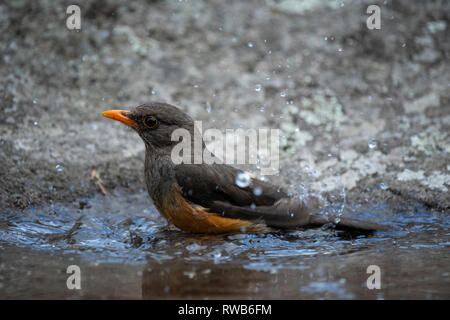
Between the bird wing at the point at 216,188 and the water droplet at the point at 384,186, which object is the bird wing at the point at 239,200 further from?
the water droplet at the point at 384,186

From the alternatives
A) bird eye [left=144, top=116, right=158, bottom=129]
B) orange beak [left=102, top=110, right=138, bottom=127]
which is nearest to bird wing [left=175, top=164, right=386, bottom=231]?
bird eye [left=144, top=116, right=158, bottom=129]

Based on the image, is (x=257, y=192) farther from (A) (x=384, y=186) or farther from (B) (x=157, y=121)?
(A) (x=384, y=186)

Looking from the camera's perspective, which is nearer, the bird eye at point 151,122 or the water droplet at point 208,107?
the bird eye at point 151,122

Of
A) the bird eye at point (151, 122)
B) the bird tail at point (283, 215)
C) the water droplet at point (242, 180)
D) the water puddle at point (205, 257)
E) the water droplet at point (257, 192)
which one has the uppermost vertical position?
the bird eye at point (151, 122)

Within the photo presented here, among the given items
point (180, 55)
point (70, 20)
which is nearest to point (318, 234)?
point (180, 55)

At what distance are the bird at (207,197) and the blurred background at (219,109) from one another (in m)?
0.28

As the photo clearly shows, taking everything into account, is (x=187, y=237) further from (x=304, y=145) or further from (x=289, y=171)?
(x=304, y=145)

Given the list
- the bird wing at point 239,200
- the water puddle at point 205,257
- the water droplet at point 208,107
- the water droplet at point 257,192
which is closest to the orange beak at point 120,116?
the bird wing at point 239,200

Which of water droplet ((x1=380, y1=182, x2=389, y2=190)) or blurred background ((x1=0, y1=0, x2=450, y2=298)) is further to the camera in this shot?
water droplet ((x1=380, y1=182, x2=389, y2=190))

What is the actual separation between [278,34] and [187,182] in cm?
424

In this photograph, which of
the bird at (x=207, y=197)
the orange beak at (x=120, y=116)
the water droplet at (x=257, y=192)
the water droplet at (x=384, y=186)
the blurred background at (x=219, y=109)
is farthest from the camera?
the water droplet at (x=384, y=186)

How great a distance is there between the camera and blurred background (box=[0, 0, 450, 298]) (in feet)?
14.4

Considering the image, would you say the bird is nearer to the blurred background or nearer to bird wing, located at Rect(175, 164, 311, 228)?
bird wing, located at Rect(175, 164, 311, 228)

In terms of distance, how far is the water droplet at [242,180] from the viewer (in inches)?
199
